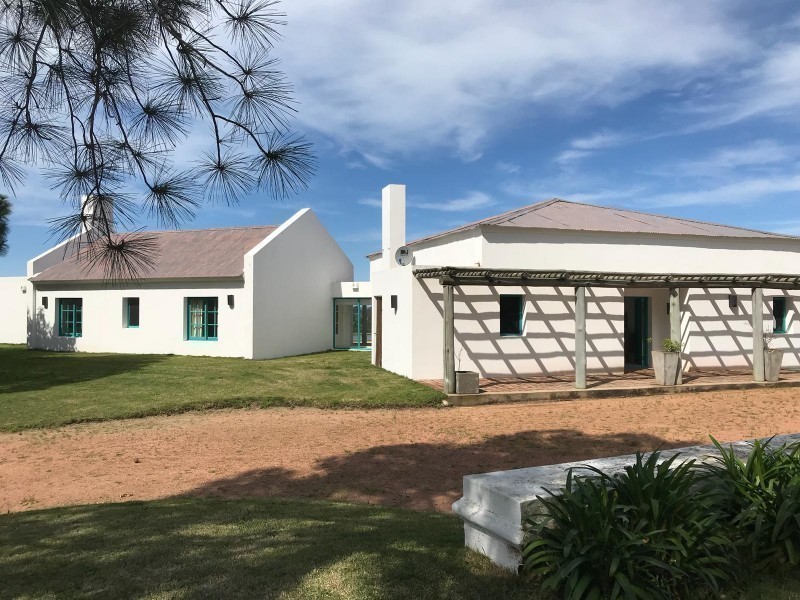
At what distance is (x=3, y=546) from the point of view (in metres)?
4.05

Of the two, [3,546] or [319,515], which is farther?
[319,515]

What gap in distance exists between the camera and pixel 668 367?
13.4 m

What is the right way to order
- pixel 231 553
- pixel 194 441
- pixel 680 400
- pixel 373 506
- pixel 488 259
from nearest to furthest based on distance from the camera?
1. pixel 231 553
2. pixel 373 506
3. pixel 194 441
4. pixel 680 400
5. pixel 488 259

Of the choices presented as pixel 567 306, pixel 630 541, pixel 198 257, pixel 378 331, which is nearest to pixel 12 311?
pixel 198 257

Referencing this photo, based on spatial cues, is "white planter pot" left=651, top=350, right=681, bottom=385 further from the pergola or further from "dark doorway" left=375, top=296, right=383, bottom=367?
"dark doorway" left=375, top=296, right=383, bottom=367

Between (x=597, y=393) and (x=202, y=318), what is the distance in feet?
46.9

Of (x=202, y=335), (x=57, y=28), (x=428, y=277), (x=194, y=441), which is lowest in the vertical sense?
(x=194, y=441)

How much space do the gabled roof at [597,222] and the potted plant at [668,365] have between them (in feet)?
12.5

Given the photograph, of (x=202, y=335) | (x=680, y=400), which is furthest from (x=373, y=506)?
(x=202, y=335)

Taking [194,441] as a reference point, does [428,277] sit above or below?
above

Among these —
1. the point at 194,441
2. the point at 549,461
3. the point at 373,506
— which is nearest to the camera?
the point at 373,506

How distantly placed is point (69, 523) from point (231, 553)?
2.00 m

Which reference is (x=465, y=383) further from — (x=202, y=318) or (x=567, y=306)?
(x=202, y=318)

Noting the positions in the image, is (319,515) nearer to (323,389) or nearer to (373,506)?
(373,506)
